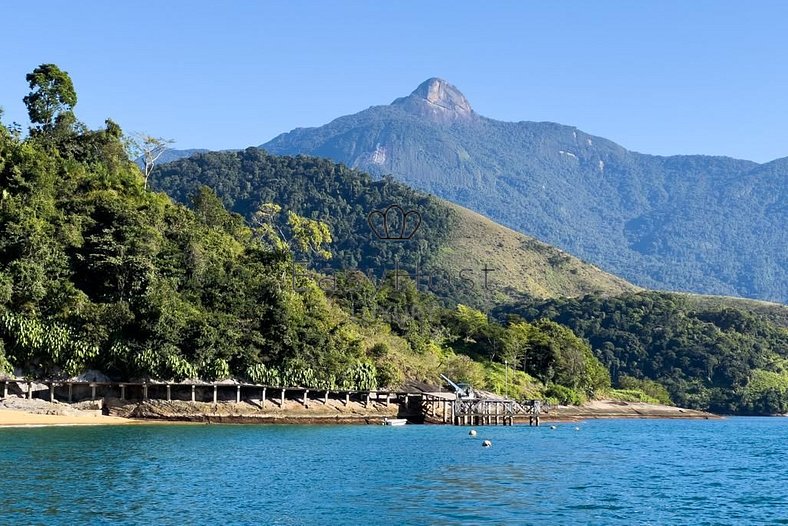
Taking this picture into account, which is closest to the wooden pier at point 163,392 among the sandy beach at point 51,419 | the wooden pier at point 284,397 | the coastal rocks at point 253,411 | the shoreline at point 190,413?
the wooden pier at point 284,397

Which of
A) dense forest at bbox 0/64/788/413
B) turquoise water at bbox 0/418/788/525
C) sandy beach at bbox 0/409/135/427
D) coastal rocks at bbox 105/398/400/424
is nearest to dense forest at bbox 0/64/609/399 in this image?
dense forest at bbox 0/64/788/413

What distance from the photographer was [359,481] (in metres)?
44.2

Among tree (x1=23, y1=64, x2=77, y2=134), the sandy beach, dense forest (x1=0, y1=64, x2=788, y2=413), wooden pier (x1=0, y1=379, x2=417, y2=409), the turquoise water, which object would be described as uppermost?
tree (x1=23, y1=64, x2=77, y2=134)

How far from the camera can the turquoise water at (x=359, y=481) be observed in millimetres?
34656

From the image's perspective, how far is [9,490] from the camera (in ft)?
119

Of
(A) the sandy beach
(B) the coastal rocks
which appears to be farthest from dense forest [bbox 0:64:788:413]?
(A) the sandy beach

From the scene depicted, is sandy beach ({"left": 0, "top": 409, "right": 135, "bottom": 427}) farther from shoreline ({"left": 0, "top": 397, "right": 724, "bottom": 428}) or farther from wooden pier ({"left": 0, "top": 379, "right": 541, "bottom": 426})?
wooden pier ({"left": 0, "top": 379, "right": 541, "bottom": 426})

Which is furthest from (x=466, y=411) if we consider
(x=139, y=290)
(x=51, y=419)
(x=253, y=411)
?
(x=51, y=419)

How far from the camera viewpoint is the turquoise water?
114 ft

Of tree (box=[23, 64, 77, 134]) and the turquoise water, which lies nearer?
the turquoise water

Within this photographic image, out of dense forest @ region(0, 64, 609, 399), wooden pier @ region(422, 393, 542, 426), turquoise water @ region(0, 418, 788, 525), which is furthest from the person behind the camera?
wooden pier @ region(422, 393, 542, 426)

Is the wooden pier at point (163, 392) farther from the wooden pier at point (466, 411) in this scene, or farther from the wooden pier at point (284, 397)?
the wooden pier at point (466, 411)

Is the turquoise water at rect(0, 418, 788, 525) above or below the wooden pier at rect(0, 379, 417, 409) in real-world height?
below

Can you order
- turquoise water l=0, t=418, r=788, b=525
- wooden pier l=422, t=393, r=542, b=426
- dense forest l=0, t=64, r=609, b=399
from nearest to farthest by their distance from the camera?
turquoise water l=0, t=418, r=788, b=525 < dense forest l=0, t=64, r=609, b=399 < wooden pier l=422, t=393, r=542, b=426
